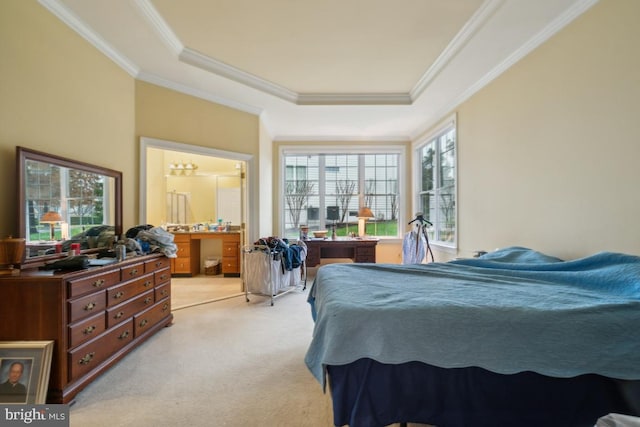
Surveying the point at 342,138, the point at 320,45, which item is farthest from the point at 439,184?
the point at 320,45

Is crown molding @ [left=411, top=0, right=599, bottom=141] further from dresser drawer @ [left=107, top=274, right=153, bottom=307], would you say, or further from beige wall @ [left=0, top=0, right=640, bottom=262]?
dresser drawer @ [left=107, top=274, right=153, bottom=307]

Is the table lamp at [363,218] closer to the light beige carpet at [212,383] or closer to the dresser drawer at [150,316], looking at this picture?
the light beige carpet at [212,383]

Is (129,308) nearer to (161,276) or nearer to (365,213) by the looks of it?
(161,276)

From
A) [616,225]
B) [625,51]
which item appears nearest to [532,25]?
[625,51]

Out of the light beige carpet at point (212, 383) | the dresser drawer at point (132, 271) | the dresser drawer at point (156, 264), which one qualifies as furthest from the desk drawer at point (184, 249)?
the dresser drawer at point (132, 271)

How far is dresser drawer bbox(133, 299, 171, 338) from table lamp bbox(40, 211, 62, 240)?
0.96 meters

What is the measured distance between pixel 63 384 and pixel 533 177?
3832 mm

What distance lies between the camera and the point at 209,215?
6.05m

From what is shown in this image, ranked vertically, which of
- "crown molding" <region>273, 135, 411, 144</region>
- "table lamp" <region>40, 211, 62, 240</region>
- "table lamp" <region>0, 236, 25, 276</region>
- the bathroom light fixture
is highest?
"crown molding" <region>273, 135, 411, 144</region>

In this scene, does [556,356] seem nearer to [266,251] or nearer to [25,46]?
[266,251]

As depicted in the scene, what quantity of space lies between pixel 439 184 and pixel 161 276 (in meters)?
4.11

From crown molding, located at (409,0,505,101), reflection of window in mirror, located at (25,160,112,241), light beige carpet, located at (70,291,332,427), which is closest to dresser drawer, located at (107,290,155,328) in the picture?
light beige carpet, located at (70,291,332,427)

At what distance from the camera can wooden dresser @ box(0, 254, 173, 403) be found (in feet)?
5.79

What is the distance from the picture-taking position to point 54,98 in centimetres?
231
